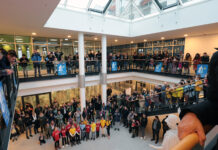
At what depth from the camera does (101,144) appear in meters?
8.36

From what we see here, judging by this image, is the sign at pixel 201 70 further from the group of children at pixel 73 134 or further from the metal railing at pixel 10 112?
the metal railing at pixel 10 112

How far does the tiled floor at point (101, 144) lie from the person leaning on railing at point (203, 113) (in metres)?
8.58

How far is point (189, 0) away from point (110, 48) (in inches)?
642

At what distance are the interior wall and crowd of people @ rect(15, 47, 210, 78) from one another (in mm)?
1563

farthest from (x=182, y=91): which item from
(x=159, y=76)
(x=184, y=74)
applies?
(x=159, y=76)

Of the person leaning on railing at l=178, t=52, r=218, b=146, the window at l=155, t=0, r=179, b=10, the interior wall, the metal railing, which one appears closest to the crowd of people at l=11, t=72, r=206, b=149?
the metal railing

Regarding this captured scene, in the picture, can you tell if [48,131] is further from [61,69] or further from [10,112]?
[10,112]

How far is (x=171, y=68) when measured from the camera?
38.5 feet

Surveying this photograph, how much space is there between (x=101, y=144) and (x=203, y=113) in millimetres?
9077

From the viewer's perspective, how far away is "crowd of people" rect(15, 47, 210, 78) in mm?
9875

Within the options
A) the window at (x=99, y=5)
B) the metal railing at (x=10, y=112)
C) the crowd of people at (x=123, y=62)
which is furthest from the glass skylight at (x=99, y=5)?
the metal railing at (x=10, y=112)

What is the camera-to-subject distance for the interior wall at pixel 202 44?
11.9m

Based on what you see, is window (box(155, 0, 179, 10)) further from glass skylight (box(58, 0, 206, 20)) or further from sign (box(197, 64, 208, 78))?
sign (box(197, 64, 208, 78))

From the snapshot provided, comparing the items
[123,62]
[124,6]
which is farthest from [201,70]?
[124,6]
